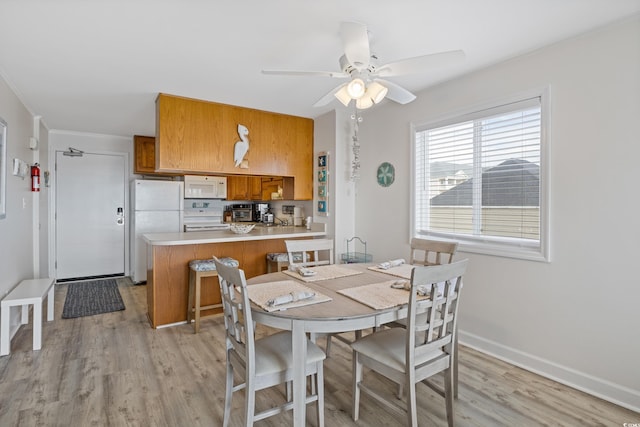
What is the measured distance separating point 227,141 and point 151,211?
211 cm

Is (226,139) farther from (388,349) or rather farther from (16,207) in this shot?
(388,349)

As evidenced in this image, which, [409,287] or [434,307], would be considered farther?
[409,287]

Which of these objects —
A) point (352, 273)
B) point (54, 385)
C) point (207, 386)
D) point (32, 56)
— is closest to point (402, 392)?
point (352, 273)

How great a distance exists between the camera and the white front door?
5094 mm

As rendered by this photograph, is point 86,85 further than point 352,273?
Yes

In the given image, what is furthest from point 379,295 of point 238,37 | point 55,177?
point 55,177

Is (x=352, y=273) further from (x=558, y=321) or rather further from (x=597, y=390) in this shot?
(x=597, y=390)

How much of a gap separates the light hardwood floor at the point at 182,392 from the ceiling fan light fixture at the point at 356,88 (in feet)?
6.32

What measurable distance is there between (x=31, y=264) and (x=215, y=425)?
359 centimetres

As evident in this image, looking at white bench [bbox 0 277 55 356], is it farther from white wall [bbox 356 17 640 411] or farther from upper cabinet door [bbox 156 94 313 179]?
white wall [bbox 356 17 640 411]

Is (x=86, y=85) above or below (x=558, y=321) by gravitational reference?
above

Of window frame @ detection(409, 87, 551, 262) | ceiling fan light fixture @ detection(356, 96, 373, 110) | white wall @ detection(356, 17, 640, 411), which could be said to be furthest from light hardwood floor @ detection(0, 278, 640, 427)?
ceiling fan light fixture @ detection(356, 96, 373, 110)

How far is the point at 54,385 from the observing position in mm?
2271

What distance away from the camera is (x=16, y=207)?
3326 mm
